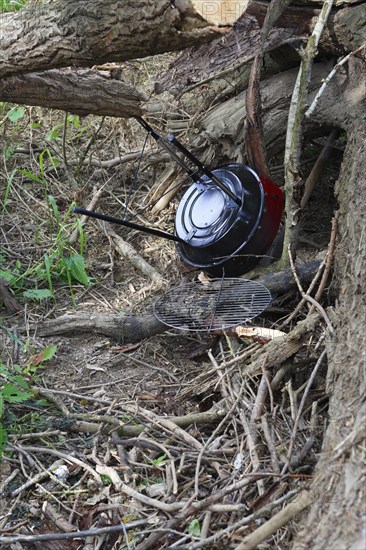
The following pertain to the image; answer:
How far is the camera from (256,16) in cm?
363

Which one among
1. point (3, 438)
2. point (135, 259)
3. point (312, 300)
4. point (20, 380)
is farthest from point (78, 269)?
point (312, 300)

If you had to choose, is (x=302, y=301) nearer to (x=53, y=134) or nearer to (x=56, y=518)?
(x=56, y=518)

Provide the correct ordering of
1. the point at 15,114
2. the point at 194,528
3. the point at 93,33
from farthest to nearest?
the point at 15,114 → the point at 93,33 → the point at 194,528

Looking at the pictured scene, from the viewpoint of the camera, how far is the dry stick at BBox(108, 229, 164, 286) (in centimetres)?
394

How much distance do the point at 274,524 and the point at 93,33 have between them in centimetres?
212

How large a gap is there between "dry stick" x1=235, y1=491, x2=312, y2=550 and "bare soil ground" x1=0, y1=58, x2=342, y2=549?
0.11 m

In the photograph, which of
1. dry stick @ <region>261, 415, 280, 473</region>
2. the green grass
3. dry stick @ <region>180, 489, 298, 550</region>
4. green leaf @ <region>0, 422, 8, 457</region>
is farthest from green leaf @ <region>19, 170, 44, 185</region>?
dry stick @ <region>180, 489, 298, 550</region>

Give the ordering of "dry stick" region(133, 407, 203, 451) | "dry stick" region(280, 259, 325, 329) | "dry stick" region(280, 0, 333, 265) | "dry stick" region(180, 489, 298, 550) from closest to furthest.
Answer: "dry stick" region(180, 489, 298, 550)
"dry stick" region(133, 407, 203, 451)
"dry stick" region(280, 259, 325, 329)
"dry stick" region(280, 0, 333, 265)

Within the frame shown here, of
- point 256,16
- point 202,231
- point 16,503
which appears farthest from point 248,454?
point 256,16

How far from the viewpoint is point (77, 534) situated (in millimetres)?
2289

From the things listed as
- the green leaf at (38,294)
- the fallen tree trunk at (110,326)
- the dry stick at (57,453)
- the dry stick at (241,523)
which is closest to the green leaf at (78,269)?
the green leaf at (38,294)

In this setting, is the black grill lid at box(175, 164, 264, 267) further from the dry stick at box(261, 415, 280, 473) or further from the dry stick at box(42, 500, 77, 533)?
the dry stick at box(42, 500, 77, 533)

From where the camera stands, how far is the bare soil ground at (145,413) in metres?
2.35

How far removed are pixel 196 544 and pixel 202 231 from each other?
75.6 inches
